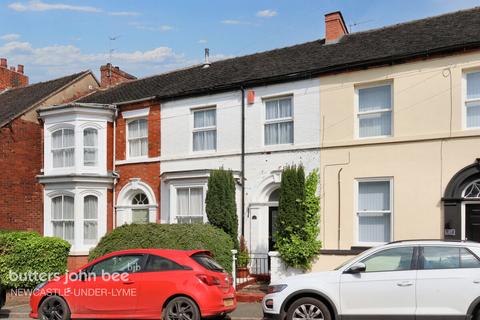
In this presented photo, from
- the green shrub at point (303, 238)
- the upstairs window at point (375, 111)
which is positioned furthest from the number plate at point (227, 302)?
the upstairs window at point (375, 111)

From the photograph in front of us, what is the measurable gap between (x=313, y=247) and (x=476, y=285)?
631 cm

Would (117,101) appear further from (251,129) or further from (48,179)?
(251,129)

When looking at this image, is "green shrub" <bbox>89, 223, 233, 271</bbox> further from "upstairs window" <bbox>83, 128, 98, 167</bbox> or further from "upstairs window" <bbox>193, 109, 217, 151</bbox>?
"upstairs window" <bbox>83, 128, 98, 167</bbox>

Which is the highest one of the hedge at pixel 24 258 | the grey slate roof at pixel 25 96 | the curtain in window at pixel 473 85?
the grey slate roof at pixel 25 96

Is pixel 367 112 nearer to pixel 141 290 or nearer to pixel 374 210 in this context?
pixel 374 210

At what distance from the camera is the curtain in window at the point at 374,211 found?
46.1 ft

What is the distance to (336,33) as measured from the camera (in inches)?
695

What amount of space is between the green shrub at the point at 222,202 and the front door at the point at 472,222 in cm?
629

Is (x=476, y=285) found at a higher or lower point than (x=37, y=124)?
lower

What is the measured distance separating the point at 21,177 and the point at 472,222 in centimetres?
1513

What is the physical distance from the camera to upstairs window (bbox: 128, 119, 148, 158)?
19.1 m

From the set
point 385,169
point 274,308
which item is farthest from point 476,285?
point 385,169

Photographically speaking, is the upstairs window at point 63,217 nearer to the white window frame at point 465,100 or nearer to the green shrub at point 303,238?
the green shrub at point 303,238

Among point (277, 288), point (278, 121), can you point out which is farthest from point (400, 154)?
point (277, 288)
